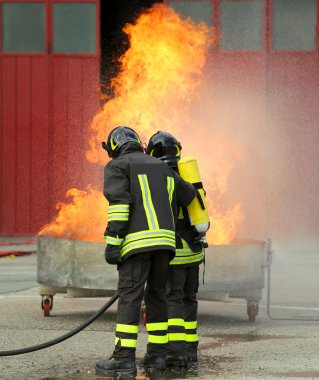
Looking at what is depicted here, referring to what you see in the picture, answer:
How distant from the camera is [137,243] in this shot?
7227 mm

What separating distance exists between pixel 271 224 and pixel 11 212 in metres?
5.83

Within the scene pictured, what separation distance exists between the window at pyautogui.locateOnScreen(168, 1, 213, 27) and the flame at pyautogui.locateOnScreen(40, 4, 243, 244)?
37.7ft

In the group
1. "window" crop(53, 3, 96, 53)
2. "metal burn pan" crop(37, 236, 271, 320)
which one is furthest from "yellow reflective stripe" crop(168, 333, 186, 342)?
"window" crop(53, 3, 96, 53)

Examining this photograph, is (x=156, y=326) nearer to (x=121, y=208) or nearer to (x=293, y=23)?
(x=121, y=208)

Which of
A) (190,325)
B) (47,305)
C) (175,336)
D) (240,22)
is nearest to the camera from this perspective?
(175,336)

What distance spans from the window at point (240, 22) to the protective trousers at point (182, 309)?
15311 millimetres

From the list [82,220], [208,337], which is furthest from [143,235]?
[82,220]

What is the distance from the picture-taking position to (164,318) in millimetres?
7469

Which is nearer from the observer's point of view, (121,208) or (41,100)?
(121,208)

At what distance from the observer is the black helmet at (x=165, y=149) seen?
8.07 meters

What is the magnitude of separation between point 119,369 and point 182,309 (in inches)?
31.2

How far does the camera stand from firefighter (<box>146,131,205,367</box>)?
7.73 metres

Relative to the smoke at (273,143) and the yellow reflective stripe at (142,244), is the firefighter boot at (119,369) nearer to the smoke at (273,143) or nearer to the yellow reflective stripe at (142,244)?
the yellow reflective stripe at (142,244)

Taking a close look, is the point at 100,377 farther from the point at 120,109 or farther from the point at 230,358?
the point at 120,109
